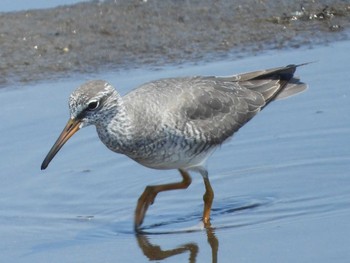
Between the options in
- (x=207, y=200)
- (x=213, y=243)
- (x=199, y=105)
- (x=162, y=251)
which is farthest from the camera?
(x=199, y=105)

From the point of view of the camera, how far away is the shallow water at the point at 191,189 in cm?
874

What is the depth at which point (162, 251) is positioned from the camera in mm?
8773

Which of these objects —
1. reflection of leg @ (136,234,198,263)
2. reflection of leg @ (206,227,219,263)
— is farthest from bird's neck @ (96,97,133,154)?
reflection of leg @ (206,227,219,263)

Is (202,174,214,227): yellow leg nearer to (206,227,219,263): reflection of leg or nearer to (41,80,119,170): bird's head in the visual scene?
(206,227,219,263): reflection of leg

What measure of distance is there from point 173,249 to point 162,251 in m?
0.09

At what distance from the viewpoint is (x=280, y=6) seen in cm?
1364

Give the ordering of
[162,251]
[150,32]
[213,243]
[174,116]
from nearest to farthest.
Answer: [162,251] → [213,243] → [174,116] → [150,32]

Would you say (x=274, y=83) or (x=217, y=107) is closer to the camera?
(x=217, y=107)

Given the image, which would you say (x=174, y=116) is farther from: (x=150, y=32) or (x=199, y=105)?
(x=150, y=32)

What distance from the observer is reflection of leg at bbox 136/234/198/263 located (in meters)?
8.68

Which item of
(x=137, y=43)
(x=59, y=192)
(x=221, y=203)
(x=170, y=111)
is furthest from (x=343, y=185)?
(x=137, y=43)

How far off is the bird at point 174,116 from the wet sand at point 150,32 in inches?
89.0

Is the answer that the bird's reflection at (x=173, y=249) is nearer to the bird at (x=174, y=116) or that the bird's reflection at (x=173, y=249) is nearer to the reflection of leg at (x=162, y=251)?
the reflection of leg at (x=162, y=251)

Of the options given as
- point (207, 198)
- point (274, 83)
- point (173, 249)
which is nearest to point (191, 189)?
point (207, 198)
